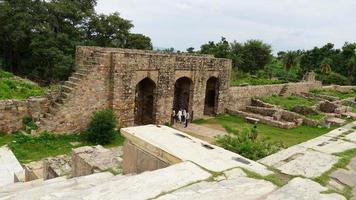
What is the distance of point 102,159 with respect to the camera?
5195mm

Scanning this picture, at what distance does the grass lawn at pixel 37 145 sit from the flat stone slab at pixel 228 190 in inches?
355

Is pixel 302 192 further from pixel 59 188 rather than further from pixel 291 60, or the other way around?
pixel 291 60

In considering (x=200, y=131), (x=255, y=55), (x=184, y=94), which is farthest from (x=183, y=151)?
(x=255, y=55)

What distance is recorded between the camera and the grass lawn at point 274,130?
1518 centimetres

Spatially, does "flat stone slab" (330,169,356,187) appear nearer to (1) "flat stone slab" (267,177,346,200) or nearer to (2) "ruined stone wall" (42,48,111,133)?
(1) "flat stone slab" (267,177,346,200)

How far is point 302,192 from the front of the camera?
2.55 metres

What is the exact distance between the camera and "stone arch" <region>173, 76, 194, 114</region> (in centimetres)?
1789

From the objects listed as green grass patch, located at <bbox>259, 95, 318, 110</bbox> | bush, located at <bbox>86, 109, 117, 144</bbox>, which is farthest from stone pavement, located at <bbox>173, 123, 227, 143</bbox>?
green grass patch, located at <bbox>259, 95, 318, 110</bbox>

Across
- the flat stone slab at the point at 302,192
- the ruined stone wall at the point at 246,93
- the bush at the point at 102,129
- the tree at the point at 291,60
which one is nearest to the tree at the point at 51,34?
the ruined stone wall at the point at 246,93

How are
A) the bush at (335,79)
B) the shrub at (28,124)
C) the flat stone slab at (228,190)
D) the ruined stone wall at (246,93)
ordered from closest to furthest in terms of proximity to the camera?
the flat stone slab at (228,190) < the shrub at (28,124) < the ruined stone wall at (246,93) < the bush at (335,79)

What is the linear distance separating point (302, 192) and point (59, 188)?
239 centimetres

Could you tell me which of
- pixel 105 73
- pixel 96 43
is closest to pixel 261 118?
pixel 105 73

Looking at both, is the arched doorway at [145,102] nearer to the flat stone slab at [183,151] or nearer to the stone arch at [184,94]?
the stone arch at [184,94]

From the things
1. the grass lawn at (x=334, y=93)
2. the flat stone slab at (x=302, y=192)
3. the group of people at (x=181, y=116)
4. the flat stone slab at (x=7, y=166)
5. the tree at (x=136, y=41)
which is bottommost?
the flat stone slab at (x=7, y=166)
